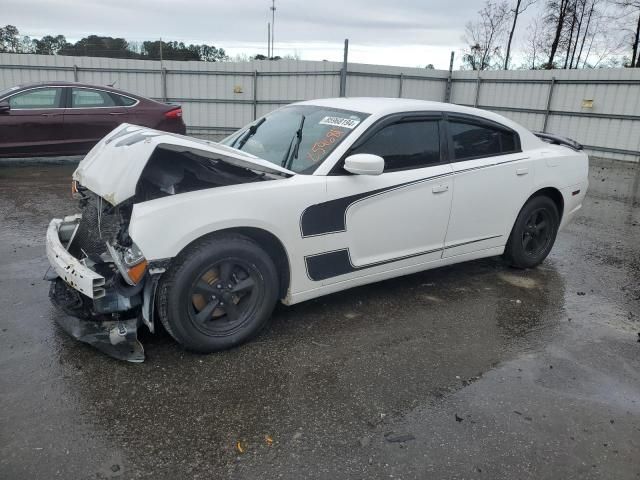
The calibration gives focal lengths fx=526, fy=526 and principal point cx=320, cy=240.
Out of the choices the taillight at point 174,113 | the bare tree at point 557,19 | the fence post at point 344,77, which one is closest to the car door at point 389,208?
the taillight at point 174,113

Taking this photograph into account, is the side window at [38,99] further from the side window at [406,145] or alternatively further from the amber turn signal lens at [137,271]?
the amber turn signal lens at [137,271]

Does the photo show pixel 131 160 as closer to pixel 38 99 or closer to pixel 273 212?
pixel 273 212

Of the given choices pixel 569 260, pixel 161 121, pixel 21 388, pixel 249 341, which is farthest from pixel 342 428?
pixel 161 121

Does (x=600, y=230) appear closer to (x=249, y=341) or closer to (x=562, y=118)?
(x=249, y=341)

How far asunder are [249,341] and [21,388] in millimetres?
1347

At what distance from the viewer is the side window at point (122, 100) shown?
31.4 ft

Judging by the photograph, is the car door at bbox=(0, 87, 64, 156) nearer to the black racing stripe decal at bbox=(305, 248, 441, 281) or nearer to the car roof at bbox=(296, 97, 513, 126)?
the car roof at bbox=(296, 97, 513, 126)

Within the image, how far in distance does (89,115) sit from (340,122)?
696cm

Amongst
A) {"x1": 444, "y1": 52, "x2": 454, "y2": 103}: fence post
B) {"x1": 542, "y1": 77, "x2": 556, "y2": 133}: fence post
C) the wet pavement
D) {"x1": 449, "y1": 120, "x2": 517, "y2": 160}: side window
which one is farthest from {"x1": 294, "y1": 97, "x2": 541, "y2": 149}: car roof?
{"x1": 444, "y1": 52, "x2": 454, "y2": 103}: fence post

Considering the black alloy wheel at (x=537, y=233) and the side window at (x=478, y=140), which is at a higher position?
the side window at (x=478, y=140)

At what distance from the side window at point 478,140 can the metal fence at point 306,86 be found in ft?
32.6

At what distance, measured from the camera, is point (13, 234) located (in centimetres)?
573

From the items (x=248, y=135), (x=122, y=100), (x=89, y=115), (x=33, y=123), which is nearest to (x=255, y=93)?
(x=122, y=100)

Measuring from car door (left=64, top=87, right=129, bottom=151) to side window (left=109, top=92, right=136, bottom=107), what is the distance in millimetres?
18
